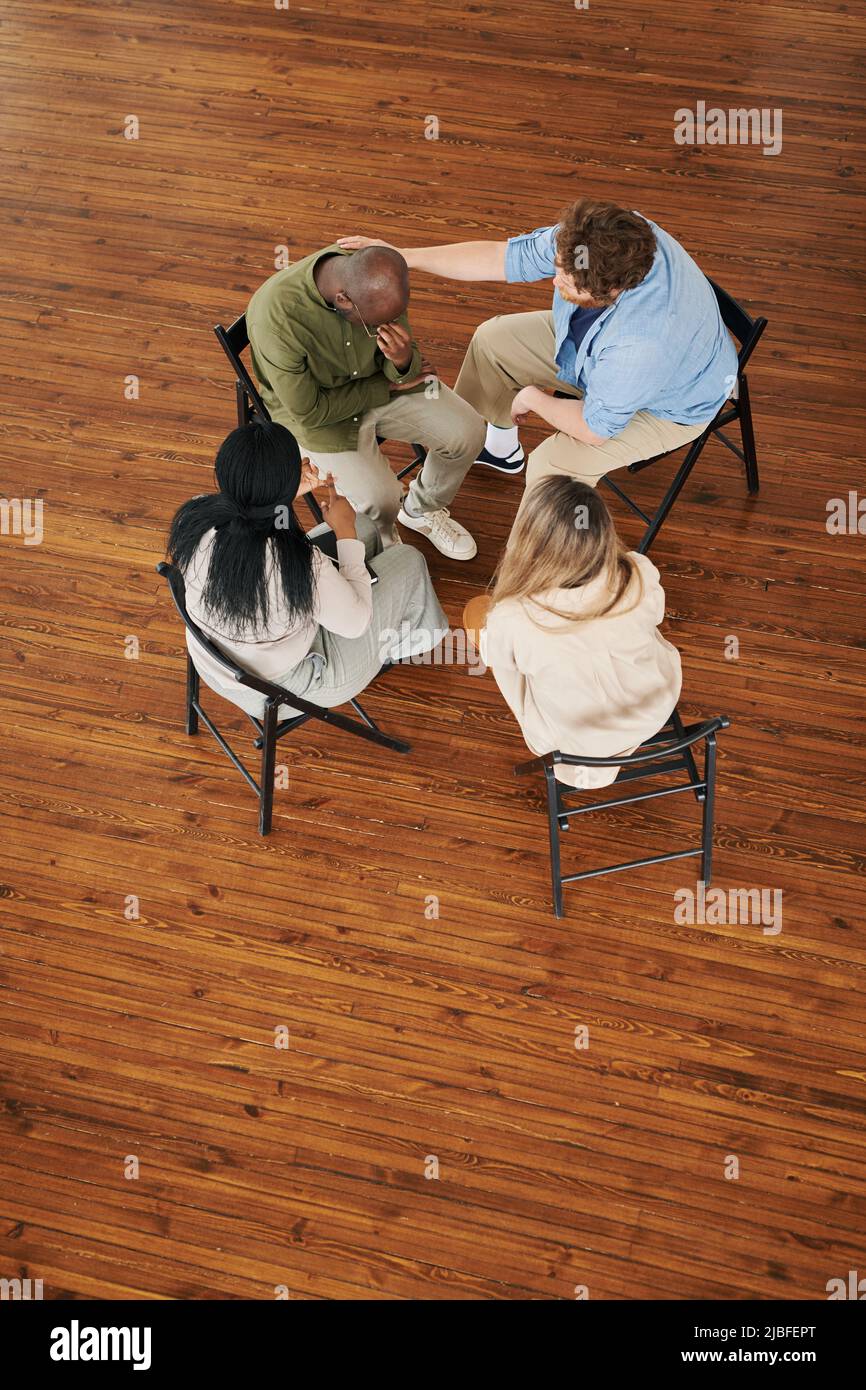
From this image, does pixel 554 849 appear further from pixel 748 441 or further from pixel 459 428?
pixel 748 441

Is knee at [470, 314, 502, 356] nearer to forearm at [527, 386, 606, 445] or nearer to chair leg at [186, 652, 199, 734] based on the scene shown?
forearm at [527, 386, 606, 445]

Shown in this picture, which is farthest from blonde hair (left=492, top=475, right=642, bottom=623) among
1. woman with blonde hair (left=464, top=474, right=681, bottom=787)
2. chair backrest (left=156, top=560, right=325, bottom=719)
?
chair backrest (left=156, top=560, right=325, bottom=719)

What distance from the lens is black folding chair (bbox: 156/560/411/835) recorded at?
2.42m

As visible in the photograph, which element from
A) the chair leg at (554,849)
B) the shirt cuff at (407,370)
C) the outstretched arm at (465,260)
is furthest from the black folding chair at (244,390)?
the chair leg at (554,849)

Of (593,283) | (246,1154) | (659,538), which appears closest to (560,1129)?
(246,1154)

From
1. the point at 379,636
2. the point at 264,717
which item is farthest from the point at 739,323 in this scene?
the point at 264,717

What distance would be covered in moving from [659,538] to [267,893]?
1658 millimetres

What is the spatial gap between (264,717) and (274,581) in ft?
1.65

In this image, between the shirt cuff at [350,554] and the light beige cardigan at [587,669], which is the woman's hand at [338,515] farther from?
the light beige cardigan at [587,669]

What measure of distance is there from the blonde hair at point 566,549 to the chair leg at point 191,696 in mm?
956

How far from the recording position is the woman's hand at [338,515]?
266cm

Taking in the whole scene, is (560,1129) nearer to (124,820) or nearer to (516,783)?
(516,783)

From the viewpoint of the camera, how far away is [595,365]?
8.87 ft

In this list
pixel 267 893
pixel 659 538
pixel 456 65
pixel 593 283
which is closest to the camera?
pixel 593 283
